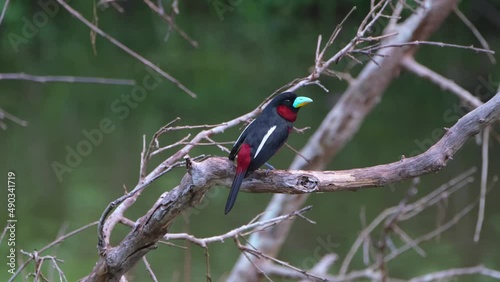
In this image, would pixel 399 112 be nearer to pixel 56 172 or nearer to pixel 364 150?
pixel 364 150

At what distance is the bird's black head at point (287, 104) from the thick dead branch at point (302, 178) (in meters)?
0.48

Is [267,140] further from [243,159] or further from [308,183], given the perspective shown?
[308,183]

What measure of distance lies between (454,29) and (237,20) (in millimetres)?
6348

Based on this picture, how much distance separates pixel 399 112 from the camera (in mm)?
13164

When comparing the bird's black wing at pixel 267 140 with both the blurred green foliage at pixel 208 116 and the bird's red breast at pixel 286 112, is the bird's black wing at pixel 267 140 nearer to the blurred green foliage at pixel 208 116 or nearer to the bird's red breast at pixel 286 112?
the bird's red breast at pixel 286 112

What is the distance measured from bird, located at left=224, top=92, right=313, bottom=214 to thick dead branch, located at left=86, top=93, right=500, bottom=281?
3.0 inches

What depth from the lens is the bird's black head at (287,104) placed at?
2.74 m

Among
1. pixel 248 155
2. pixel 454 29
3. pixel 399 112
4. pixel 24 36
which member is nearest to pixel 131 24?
pixel 24 36

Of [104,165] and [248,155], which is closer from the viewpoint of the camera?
[248,155]

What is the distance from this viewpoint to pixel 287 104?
2.76m

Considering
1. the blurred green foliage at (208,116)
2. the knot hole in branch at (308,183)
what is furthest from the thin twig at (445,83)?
the knot hole in branch at (308,183)

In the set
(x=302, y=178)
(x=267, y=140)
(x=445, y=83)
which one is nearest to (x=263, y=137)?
(x=267, y=140)

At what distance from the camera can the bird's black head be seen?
2738 millimetres

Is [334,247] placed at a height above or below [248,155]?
below
